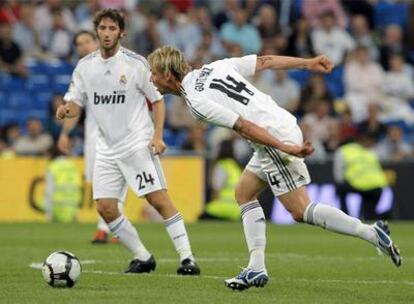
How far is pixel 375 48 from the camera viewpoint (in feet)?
80.1

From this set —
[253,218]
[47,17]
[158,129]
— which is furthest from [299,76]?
[253,218]

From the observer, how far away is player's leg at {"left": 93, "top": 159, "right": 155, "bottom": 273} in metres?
10.8

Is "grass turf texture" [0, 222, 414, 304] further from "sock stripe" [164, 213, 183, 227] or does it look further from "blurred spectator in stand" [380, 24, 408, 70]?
"blurred spectator in stand" [380, 24, 408, 70]

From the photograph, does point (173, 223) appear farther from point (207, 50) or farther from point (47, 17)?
point (47, 17)

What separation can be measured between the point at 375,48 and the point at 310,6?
153 centimetres

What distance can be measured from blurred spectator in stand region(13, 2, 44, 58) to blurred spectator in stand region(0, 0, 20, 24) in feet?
0.58

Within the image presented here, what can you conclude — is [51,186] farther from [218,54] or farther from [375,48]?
[375,48]

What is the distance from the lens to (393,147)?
21.2m

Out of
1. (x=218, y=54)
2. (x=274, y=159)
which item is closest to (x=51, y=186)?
(x=218, y=54)

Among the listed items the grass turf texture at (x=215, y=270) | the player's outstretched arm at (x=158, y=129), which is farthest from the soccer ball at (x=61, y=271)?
the player's outstretched arm at (x=158, y=129)

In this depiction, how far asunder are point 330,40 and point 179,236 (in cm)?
1351

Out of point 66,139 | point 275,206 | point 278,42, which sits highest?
point 278,42

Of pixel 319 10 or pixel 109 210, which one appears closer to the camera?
pixel 109 210

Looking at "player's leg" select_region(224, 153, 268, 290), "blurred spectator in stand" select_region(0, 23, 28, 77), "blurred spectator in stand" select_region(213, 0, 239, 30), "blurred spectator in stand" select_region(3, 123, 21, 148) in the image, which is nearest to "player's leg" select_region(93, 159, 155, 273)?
"player's leg" select_region(224, 153, 268, 290)
